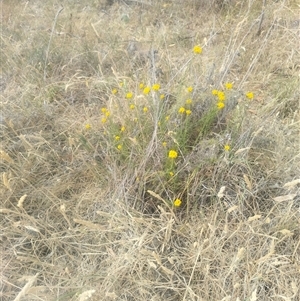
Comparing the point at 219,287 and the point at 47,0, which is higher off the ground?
the point at 47,0

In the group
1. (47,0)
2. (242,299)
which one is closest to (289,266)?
(242,299)

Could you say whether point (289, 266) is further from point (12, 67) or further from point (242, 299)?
point (12, 67)

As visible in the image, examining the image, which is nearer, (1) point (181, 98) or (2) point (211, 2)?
(1) point (181, 98)

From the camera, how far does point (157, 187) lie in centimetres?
156

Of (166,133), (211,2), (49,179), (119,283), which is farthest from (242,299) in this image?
(211,2)

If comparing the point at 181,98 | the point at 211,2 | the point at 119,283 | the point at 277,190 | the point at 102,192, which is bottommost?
the point at 119,283

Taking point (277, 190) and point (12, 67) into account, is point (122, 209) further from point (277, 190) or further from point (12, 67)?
point (12, 67)

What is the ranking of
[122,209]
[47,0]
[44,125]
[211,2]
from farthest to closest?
[47,0], [211,2], [44,125], [122,209]

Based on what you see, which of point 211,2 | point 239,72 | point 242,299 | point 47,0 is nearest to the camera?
point 242,299

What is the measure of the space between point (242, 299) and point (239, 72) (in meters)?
1.48

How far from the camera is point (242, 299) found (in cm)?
131

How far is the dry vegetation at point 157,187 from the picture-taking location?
1.36 m

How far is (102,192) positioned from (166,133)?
413 millimetres

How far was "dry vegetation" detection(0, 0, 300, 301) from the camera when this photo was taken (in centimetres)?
136
